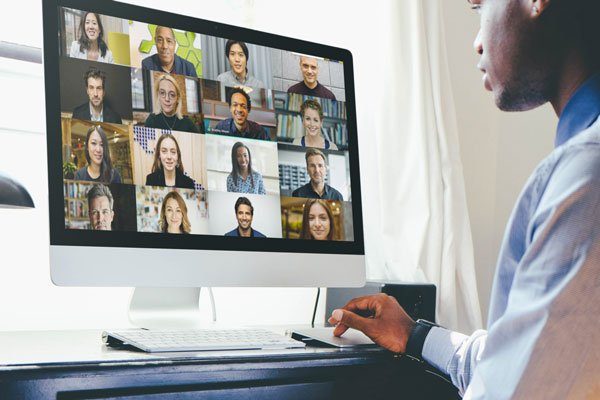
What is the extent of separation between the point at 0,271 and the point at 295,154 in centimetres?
63

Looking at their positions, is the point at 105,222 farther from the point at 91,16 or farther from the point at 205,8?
the point at 205,8

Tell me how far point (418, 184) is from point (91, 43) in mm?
896

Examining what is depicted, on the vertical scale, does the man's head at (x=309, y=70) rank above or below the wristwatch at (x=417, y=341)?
above

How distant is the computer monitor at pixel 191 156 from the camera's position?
1.23 metres

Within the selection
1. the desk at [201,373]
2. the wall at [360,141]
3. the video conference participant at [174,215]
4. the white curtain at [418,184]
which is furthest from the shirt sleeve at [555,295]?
the white curtain at [418,184]

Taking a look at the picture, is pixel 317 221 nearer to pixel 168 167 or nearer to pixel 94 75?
pixel 168 167

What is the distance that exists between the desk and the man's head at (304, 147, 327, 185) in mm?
361

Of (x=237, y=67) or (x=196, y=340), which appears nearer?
(x=196, y=340)

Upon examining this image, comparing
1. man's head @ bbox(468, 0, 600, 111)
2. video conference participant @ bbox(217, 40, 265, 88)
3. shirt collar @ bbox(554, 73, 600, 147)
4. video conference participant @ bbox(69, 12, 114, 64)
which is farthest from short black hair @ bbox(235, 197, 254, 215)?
shirt collar @ bbox(554, 73, 600, 147)

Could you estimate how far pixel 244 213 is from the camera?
4.51 feet

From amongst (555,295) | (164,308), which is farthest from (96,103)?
(555,295)

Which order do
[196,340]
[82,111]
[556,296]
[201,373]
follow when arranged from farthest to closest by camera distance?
[82,111] < [196,340] < [201,373] < [556,296]

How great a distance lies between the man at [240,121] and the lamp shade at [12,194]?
37 cm

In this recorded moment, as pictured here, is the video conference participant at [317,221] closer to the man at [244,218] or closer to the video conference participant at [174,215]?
the man at [244,218]
